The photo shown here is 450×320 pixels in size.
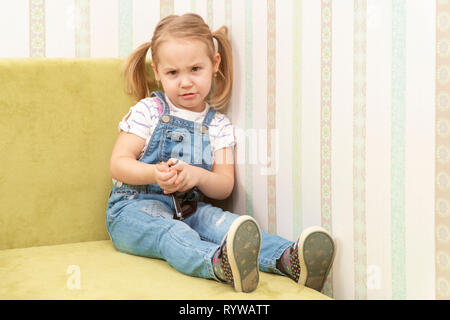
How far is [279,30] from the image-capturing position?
112 cm

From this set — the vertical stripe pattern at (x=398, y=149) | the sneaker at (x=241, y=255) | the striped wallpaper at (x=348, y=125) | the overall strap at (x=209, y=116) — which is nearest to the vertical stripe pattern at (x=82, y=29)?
the striped wallpaper at (x=348, y=125)

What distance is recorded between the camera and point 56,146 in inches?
50.1

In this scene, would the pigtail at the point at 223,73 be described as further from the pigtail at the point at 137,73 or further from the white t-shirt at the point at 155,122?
the pigtail at the point at 137,73

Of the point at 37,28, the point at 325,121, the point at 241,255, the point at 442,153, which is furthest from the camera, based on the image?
the point at 37,28

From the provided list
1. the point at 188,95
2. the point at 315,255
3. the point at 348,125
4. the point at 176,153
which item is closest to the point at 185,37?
the point at 188,95

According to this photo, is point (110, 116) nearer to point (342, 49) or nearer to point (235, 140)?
point (235, 140)

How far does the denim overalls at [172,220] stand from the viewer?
3.31ft

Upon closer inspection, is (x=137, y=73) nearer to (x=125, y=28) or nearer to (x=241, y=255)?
(x=125, y=28)

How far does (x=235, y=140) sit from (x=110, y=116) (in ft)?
1.11

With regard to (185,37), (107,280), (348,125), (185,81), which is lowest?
(107,280)

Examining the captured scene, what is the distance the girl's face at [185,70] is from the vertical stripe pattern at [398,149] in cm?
59

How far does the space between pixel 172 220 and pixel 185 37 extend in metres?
0.48

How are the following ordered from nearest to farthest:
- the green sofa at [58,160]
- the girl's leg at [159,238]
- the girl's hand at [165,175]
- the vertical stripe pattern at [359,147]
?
the vertical stripe pattern at [359,147]
the girl's leg at [159,238]
the girl's hand at [165,175]
the green sofa at [58,160]
